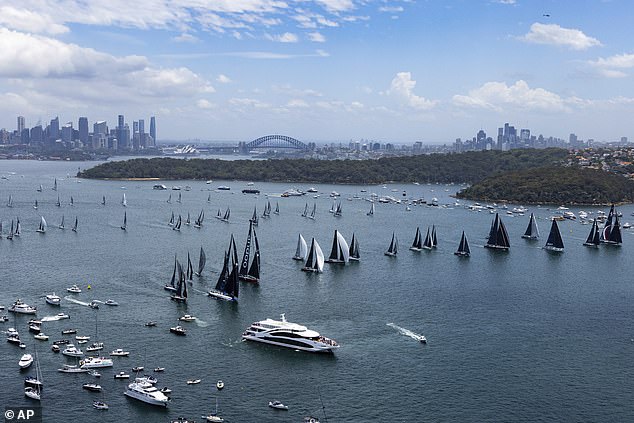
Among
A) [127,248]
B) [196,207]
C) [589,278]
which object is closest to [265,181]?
[196,207]

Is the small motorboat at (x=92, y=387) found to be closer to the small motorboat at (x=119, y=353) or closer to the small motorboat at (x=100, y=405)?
the small motorboat at (x=100, y=405)

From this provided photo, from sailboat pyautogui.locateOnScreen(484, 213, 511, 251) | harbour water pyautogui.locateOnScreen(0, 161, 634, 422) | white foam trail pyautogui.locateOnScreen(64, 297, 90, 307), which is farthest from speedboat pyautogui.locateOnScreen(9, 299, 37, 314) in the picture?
sailboat pyautogui.locateOnScreen(484, 213, 511, 251)

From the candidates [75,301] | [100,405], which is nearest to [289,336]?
[100,405]

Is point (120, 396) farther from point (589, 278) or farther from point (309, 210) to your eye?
point (309, 210)

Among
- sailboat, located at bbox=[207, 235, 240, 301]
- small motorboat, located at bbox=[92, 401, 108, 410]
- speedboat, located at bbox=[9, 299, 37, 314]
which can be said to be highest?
sailboat, located at bbox=[207, 235, 240, 301]

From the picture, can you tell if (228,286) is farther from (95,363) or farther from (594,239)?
(594,239)

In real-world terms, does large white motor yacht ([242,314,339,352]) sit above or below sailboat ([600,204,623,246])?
below

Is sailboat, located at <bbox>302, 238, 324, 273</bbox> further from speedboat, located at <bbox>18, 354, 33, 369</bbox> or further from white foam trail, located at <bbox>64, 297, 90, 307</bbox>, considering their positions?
speedboat, located at <bbox>18, 354, 33, 369</bbox>
